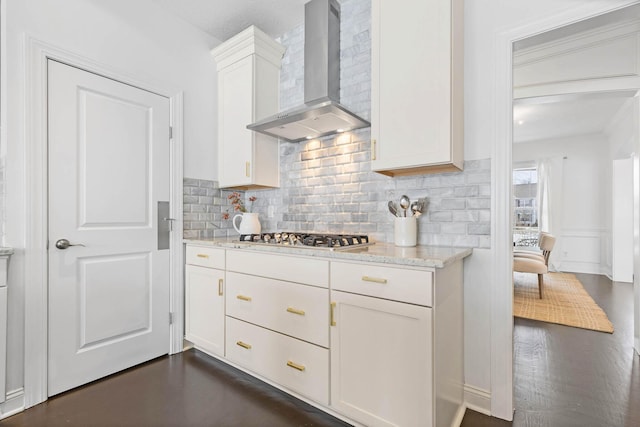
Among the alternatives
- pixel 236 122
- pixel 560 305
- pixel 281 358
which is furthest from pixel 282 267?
pixel 560 305

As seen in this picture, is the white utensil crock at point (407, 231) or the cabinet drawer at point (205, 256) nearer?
the white utensil crock at point (407, 231)

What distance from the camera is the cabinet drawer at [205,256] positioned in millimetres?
2209

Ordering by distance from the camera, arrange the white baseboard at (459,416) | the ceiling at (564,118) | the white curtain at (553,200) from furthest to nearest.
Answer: the white curtain at (553,200)
the ceiling at (564,118)
the white baseboard at (459,416)

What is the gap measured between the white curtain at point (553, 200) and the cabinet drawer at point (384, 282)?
632 centimetres

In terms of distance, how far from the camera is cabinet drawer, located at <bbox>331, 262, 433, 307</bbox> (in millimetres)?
1300

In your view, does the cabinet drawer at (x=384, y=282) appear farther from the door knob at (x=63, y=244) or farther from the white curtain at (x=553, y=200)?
the white curtain at (x=553, y=200)

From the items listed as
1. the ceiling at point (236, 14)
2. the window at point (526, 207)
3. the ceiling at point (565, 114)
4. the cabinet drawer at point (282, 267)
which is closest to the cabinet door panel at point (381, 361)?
the cabinet drawer at point (282, 267)

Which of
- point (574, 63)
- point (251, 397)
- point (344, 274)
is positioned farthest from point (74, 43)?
point (574, 63)

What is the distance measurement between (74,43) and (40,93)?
16.6 inches

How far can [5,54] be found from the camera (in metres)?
1.69

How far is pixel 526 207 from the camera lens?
6.90 meters

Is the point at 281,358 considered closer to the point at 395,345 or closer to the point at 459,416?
the point at 395,345

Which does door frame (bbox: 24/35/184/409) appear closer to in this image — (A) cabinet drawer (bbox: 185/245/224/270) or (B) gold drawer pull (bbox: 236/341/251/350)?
(A) cabinet drawer (bbox: 185/245/224/270)

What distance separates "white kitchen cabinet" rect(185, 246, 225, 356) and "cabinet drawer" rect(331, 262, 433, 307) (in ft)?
3.42
